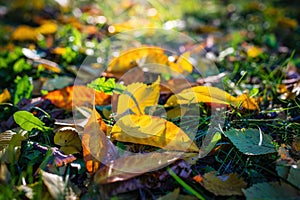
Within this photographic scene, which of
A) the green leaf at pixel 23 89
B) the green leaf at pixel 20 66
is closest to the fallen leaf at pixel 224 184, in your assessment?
the green leaf at pixel 23 89

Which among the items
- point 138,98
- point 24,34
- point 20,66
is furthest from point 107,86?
point 24,34

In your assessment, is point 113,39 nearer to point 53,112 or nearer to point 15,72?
point 15,72

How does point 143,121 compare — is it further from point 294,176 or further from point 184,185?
point 294,176

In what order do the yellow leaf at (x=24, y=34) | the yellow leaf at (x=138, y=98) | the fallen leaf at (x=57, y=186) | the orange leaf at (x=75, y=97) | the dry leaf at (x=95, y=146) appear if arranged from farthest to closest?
the yellow leaf at (x=24, y=34) < the orange leaf at (x=75, y=97) < the yellow leaf at (x=138, y=98) < the dry leaf at (x=95, y=146) < the fallen leaf at (x=57, y=186)

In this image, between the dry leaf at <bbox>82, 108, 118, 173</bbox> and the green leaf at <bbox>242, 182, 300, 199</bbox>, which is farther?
the dry leaf at <bbox>82, 108, 118, 173</bbox>

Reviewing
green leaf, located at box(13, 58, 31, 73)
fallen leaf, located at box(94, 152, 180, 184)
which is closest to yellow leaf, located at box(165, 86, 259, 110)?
fallen leaf, located at box(94, 152, 180, 184)

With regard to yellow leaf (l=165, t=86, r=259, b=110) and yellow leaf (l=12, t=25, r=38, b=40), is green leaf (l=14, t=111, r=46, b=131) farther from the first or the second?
yellow leaf (l=12, t=25, r=38, b=40)

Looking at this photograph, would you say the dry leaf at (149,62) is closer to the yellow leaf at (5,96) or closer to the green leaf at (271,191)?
the yellow leaf at (5,96)
